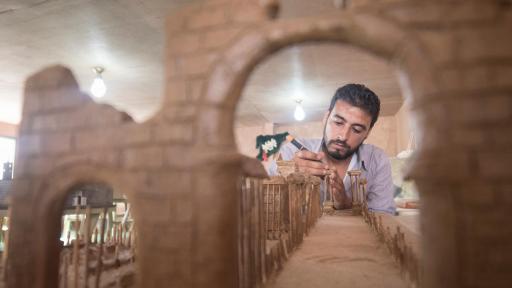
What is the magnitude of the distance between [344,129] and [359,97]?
1388mm

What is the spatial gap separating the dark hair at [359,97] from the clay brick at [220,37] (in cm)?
683

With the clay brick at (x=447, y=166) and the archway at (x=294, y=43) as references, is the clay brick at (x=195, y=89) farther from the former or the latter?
the clay brick at (x=447, y=166)

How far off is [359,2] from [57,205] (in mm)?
2937

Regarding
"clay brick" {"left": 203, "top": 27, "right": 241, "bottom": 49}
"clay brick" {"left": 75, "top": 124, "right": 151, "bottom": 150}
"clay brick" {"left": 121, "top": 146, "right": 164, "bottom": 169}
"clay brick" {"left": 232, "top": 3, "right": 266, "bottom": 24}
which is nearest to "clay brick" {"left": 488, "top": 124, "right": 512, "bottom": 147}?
"clay brick" {"left": 232, "top": 3, "right": 266, "bottom": 24}

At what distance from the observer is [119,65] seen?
7.46 meters

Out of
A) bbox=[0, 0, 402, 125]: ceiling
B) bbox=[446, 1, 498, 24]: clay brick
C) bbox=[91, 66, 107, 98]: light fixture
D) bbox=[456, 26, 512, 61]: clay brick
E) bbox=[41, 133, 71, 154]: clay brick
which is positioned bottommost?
bbox=[41, 133, 71, 154]: clay brick

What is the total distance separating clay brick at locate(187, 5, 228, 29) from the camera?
2.77 meters

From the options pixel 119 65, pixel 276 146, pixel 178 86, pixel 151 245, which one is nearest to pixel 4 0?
pixel 119 65

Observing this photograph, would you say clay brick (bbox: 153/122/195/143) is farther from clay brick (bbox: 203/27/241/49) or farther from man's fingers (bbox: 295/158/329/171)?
man's fingers (bbox: 295/158/329/171)

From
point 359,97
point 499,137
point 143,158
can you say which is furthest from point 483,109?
point 359,97

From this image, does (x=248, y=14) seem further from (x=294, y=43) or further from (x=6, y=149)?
(x=6, y=149)

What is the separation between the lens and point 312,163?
11.2 metres

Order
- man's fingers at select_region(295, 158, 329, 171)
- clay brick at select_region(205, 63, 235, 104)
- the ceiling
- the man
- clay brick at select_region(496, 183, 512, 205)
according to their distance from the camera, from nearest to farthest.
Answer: clay brick at select_region(496, 183, 512, 205)
clay brick at select_region(205, 63, 235, 104)
the ceiling
the man
man's fingers at select_region(295, 158, 329, 171)

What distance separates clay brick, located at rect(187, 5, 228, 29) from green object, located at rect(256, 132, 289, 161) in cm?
1087
